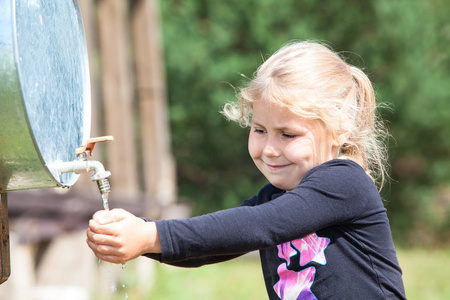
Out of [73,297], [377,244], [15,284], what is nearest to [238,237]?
[377,244]

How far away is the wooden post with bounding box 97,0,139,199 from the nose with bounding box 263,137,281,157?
15.4ft

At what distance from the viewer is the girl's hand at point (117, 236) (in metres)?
1.41

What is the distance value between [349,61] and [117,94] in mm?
4681

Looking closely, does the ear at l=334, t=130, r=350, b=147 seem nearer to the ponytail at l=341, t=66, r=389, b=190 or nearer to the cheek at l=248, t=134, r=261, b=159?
the ponytail at l=341, t=66, r=389, b=190

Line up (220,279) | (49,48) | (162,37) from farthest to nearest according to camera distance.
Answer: (162,37)
(220,279)
(49,48)

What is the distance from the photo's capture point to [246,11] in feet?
37.4

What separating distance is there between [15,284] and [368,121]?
7.08 ft

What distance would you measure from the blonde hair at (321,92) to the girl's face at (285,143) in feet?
0.08

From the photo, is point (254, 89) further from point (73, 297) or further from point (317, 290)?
point (73, 297)

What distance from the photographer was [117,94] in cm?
665

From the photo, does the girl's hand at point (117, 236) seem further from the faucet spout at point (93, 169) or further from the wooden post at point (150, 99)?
the wooden post at point (150, 99)

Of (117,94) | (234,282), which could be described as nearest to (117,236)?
(234,282)

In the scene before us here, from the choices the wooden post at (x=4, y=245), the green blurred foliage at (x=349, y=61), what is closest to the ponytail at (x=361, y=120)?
the wooden post at (x=4, y=245)

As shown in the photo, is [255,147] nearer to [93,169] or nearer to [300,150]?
[300,150]
